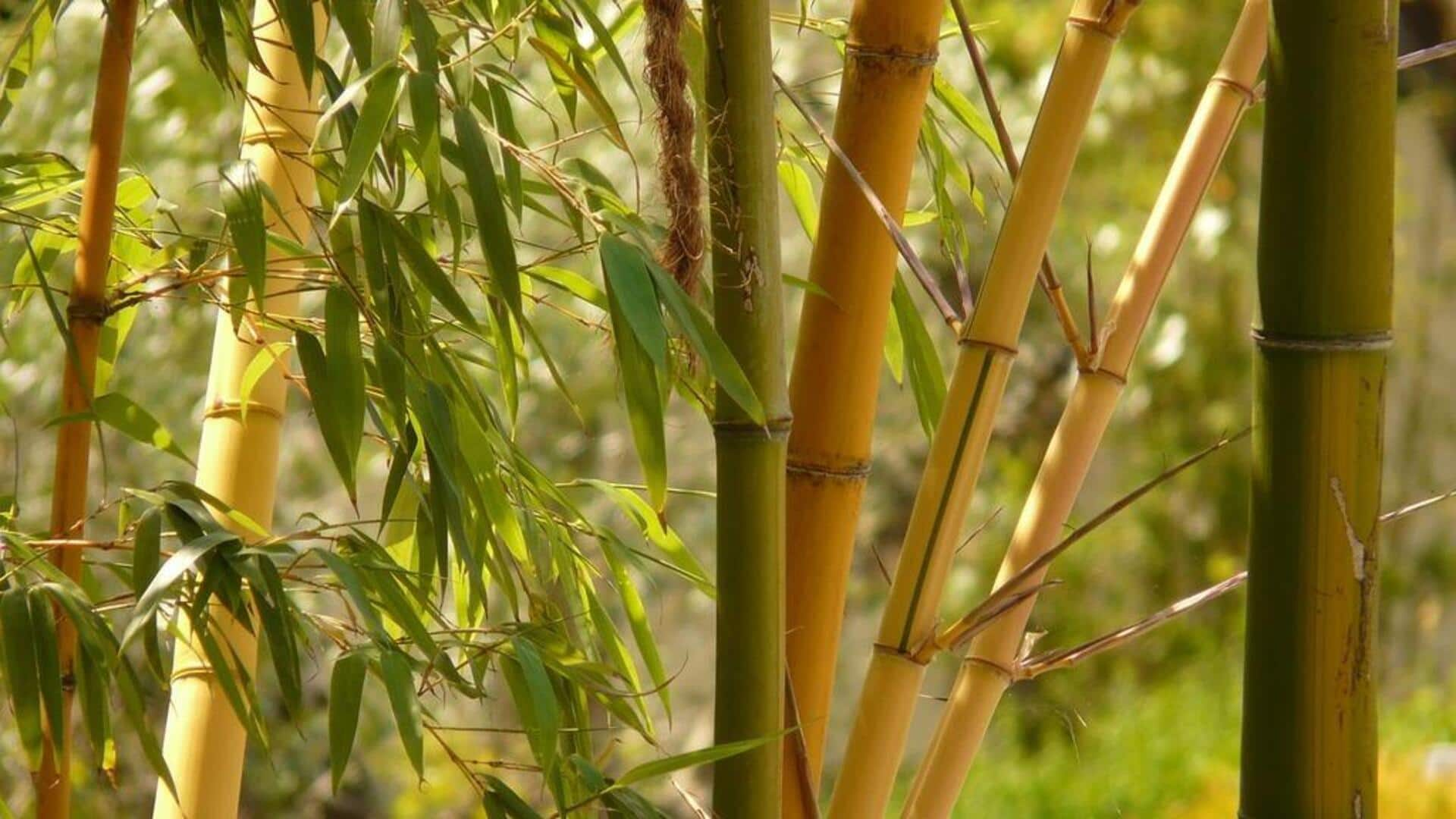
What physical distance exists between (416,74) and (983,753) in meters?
2.79

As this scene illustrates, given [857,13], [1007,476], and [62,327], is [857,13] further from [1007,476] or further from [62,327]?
[1007,476]

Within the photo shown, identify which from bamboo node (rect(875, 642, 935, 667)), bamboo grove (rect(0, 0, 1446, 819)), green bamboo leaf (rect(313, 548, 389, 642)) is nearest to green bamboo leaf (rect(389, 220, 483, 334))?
bamboo grove (rect(0, 0, 1446, 819))

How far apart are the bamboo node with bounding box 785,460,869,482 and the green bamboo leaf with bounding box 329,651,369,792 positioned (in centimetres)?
20

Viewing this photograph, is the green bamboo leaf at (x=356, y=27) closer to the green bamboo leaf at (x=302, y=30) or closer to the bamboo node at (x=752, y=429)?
the green bamboo leaf at (x=302, y=30)

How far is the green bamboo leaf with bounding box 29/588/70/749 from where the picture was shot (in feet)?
2.06

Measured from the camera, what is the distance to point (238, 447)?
827 mm

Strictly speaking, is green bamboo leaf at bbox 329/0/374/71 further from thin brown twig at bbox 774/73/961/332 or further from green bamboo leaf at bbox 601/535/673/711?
green bamboo leaf at bbox 601/535/673/711

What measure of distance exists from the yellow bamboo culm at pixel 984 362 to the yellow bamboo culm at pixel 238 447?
330 millimetres

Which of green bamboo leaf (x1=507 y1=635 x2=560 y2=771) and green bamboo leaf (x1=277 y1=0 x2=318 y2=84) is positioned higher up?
green bamboo leaf (x1=277 y1=0 x2=318 y2=84)

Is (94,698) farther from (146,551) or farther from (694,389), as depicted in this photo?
(694,389)

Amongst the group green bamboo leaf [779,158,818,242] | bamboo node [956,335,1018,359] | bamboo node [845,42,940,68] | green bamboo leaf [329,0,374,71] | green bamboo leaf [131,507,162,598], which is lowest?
green bamboo leaf [131,507,162,598]

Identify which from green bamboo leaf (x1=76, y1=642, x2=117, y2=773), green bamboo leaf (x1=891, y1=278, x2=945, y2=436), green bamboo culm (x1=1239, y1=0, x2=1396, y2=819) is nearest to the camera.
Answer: green bamboo culm (x1=1239, y1=0, x2=1396, y2=819)

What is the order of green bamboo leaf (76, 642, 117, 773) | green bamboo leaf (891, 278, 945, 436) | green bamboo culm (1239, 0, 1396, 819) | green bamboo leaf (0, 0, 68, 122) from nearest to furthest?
1. green bamboo culm (1239, 0, 1396, 819)
2. green bamboo leaf (76, 642, 117, 773)
3. green bamboo leaf (0, 0, 68, 122)
4. green bamboo leaf (891, 278, 945, 436)

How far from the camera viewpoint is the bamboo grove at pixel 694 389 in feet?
1.80
